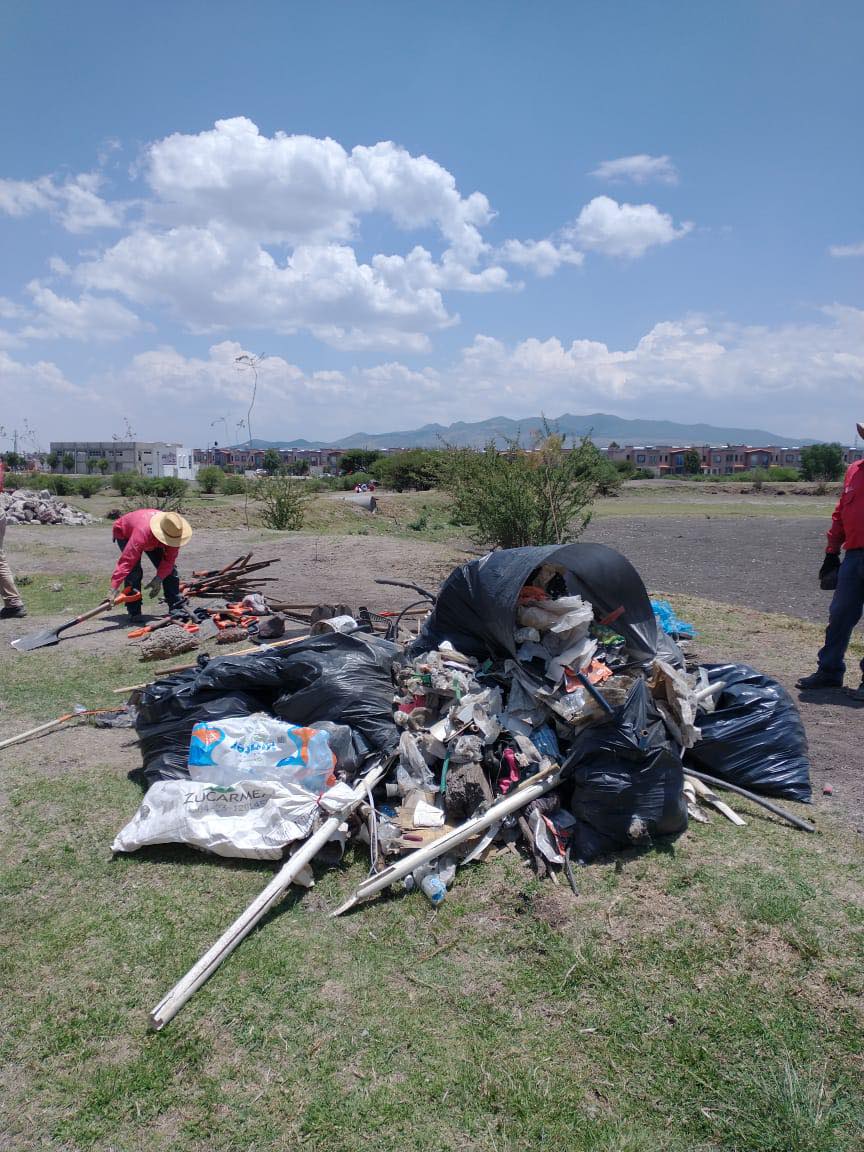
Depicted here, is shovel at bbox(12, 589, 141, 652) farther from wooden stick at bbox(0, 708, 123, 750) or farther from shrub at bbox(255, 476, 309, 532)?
shrub at bbox(255, 476, 309, 532)

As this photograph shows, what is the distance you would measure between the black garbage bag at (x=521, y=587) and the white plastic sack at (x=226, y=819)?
1.42 m

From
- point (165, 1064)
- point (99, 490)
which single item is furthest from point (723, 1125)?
point (99, 490)

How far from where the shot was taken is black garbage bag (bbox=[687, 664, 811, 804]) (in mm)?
3980

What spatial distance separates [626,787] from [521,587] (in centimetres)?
115

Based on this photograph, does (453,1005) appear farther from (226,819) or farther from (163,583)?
(163,583)

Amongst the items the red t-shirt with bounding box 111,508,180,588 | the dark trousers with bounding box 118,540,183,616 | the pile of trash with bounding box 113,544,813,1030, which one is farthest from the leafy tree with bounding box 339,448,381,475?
the pile of trash with bounding box 113,544,813,1030

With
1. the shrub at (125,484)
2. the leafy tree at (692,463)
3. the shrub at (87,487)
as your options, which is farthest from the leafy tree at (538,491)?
the leafy tree at (692,463)

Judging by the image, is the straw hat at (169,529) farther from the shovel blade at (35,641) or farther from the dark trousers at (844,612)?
the dark trousers at (844,612)

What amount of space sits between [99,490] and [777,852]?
39913 millimetres

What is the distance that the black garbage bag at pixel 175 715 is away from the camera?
4.06 metres

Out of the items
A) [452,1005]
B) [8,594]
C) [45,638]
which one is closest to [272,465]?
[8,594]

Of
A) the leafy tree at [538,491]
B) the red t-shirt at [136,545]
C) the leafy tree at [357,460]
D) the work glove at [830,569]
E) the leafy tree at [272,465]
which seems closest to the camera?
the work glove at [830,569]

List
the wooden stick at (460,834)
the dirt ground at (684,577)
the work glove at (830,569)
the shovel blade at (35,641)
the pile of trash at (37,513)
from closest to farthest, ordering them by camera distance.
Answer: the wooden stick at (460,834) < the dirt ground at (684,577) < the work glove at (830,569) < the shovel blade at (35,641) < the pile of trash at (37,513)

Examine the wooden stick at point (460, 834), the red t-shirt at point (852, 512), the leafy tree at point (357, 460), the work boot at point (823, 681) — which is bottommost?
the wooden stick at point (460, 834)
